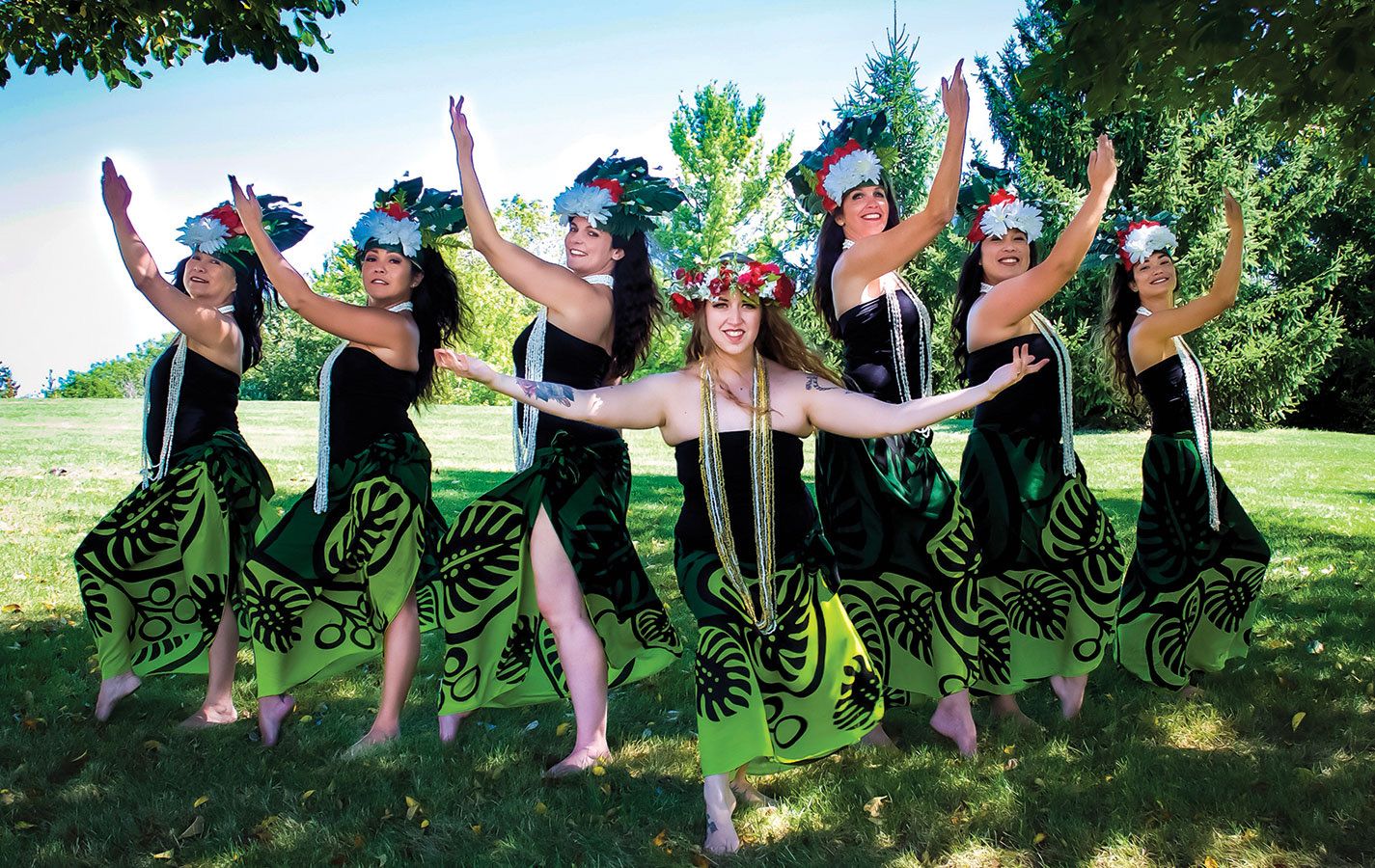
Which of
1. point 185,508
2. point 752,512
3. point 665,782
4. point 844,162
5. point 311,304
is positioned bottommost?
point 665,782

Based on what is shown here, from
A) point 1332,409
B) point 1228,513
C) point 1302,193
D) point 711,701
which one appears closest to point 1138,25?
point 1228,513

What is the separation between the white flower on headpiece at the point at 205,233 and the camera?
4.74 m

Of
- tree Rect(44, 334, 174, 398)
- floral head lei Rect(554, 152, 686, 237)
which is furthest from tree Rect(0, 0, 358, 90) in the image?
tree Rect(44, 334, 174, 398)

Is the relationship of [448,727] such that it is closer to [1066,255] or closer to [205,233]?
[205,233]

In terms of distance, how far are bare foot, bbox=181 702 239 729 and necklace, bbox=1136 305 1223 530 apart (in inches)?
176

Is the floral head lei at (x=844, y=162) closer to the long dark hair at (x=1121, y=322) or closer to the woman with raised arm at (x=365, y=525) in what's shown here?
the long dark hair at (x=1121, y=322)

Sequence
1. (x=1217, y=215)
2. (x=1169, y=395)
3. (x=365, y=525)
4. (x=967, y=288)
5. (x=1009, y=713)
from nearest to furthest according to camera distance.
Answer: (x=365, y=525) < (x=1009, y=713) < (x=967, y=288) < (x=1169, y=395) < (x=1217, y=215)

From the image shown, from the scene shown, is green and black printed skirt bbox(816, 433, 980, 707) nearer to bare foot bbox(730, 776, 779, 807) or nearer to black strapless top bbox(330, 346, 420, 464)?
bare foot bbox(730, 776, 779, 807)

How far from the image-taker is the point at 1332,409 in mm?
24375

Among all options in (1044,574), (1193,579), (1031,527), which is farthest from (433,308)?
(1193,579)

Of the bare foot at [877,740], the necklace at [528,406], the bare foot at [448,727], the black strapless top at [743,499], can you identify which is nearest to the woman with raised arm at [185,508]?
the bare foot at [448,727]

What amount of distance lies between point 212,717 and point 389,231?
7.35 feet

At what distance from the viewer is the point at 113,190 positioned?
186 inches

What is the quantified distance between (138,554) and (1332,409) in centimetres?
2626
